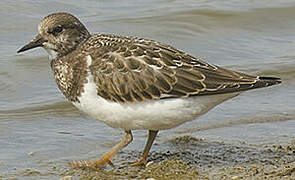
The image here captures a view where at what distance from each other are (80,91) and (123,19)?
4.40m

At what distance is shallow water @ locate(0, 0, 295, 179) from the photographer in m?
5.94

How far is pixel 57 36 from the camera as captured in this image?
209 inches

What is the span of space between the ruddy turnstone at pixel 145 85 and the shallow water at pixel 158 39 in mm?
697

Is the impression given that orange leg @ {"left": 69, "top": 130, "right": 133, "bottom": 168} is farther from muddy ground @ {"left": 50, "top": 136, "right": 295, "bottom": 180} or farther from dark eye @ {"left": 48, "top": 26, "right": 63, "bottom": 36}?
dark eye @ {"left": 48, "top": 26, "right": 63, "bottom": 36}

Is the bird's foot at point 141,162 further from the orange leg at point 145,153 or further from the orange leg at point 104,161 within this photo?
the orange leg at point 104,161

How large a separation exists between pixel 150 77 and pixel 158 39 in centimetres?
400

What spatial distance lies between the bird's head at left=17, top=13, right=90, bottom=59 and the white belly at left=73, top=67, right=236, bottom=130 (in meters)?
0.47

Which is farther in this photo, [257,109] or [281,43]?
[281,43]

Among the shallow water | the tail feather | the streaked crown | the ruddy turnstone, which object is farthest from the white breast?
the shallow water

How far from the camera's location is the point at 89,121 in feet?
21.5

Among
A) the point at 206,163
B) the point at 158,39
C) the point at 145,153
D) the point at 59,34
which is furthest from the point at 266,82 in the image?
the point at 158,39

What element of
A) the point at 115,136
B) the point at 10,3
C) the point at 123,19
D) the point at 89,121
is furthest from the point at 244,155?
the point at 10,3

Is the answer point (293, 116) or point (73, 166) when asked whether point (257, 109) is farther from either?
point (73, 166)

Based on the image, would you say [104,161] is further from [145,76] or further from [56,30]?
[56,30]
